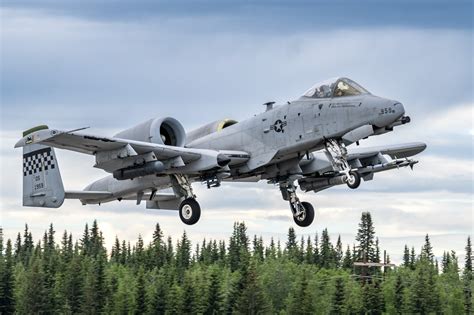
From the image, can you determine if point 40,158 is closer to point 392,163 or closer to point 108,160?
point 108,160

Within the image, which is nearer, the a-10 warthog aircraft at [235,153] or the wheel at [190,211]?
the a-10 warthog aircraft at [235,153]

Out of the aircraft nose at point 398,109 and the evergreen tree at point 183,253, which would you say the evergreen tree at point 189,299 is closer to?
the evergreen tree at point 183,253

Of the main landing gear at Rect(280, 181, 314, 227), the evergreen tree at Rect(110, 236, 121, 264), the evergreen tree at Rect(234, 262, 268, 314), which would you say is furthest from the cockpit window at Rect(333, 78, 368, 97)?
the evergreen tree at Rect(110, 236, 121, 264)

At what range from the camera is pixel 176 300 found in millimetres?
105312

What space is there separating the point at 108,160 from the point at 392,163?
1182cm

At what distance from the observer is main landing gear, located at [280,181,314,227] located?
122 feet

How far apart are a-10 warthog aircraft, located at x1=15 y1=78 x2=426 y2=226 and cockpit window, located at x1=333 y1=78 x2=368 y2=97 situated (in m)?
0.04

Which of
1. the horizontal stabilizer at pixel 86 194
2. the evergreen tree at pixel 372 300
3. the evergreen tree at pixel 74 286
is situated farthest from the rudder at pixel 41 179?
the evergreen tree at pixel 74 286

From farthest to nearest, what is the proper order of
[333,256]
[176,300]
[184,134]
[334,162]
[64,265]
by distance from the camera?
1. [333,256]
2. [64,265]
3. [176,300]
4. [184,134]
5. [334,162]

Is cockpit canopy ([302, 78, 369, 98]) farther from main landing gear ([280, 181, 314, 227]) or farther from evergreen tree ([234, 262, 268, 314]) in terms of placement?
evergreen tree ([234, 262, 268, 314])

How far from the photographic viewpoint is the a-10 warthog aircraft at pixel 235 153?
33000mm

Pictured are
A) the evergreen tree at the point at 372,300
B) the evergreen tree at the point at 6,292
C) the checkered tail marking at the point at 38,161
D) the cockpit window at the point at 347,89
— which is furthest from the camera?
the evergreen tree at the point at 6,292

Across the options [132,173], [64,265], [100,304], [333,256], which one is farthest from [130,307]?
[132,173]

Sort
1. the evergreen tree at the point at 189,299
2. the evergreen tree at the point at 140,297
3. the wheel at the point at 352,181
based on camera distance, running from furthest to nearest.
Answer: the evergreen tree at the point at 140,297 → the evergreen tree at the point at 189,299 → the wheel at the point at 352,181
